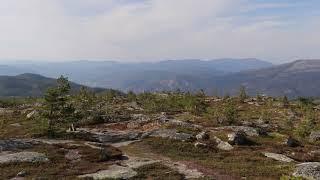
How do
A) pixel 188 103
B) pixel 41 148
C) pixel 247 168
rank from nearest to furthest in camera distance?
pixel 247 168 < pixel 41 148 < pixel 188 103

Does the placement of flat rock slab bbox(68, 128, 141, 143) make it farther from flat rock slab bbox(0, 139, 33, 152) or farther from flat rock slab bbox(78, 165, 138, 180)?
flat rock slab bbox(78, 165, 138, 180)

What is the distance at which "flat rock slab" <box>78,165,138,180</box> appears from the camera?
4558 centimetres

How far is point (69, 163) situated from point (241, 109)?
11088 cm

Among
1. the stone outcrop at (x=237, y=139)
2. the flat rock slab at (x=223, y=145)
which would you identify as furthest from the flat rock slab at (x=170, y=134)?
the stone outcrop at (x=237, y=139)

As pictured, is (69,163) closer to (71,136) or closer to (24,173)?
(24,173)

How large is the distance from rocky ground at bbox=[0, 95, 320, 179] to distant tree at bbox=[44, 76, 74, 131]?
284 centimetres

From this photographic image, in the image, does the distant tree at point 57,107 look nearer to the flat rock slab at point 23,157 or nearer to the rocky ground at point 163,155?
the rocky ground at point 163,155

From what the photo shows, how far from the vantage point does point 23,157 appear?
53750mm

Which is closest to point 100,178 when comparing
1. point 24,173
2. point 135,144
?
point 24,173

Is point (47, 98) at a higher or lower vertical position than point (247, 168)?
higher

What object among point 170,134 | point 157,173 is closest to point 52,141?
point 170,134

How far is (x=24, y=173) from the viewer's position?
47.2 m

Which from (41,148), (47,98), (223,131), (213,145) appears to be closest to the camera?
(41,148)

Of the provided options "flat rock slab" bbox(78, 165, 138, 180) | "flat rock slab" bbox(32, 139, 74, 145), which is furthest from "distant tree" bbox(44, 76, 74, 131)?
"flat rock slab" bbox(78, 165, 138, 180)
